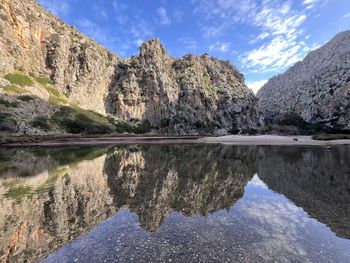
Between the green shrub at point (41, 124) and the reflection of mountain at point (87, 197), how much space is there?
73.7 metres

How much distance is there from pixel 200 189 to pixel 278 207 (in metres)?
5.47

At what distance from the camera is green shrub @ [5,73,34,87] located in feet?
379

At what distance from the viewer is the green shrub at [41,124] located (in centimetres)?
9444

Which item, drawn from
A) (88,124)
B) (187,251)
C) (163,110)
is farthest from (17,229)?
(163,110)

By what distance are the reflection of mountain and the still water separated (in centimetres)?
6

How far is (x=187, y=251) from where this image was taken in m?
9.75

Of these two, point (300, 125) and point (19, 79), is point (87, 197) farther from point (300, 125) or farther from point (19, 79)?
point (300, 125)

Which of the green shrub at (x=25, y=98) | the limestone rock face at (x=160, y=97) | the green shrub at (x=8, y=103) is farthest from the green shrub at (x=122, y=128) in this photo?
the green shrub at (x=8, y=103)

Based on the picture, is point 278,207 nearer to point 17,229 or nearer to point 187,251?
point 187,251

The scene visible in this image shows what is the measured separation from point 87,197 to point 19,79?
123207 mm

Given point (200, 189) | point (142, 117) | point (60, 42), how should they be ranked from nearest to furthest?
1. point (200, 189)
2. point (60, 42)
3. point (142, 117)

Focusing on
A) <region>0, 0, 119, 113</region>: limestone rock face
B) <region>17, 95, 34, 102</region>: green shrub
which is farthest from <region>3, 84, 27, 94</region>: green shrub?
<region>0, 0, 119, 113</region>: limestone rock face

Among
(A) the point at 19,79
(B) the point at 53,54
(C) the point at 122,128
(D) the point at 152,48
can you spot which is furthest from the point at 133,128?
(D) the point at 152,48

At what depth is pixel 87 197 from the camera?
671 inches
